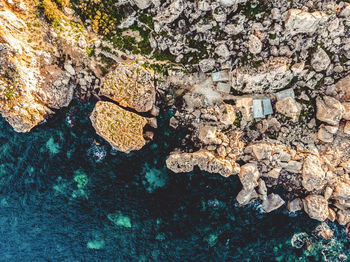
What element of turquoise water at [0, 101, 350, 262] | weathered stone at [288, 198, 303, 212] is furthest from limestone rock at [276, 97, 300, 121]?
weathered stone at [288, 198, 303, 212]

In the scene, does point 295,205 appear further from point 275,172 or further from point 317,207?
point 275,172

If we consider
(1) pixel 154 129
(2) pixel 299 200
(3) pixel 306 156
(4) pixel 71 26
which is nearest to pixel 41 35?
(4) pixel 71 26

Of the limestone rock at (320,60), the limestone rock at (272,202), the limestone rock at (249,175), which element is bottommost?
the limestone rock at (272,202)

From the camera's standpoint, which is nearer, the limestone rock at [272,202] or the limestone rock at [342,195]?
the limestone rock at [342,195]

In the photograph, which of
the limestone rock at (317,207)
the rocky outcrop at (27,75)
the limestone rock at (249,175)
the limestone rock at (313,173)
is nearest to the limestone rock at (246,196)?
the limestone rock at (249,175)

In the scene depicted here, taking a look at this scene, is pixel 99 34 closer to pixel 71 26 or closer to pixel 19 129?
pixel 71 26

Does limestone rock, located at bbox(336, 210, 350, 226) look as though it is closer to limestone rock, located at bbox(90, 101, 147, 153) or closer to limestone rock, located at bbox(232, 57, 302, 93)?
limestone rock, located at bbox(232, 57, 302, 93)

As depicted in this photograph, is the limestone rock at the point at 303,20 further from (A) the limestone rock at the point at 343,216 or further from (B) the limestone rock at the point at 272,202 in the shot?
(A) the limestone rock at the point at 343,216
